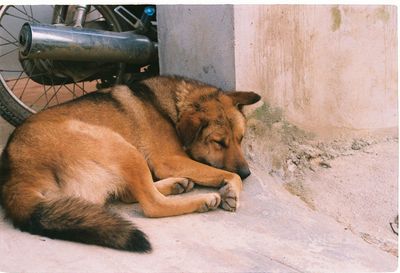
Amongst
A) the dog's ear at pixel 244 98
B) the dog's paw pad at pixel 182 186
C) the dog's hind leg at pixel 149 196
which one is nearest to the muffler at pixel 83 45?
the dog's ear at pixel 244 98

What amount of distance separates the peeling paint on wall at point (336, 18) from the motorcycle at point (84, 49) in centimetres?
179

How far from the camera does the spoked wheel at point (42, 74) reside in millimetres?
5141

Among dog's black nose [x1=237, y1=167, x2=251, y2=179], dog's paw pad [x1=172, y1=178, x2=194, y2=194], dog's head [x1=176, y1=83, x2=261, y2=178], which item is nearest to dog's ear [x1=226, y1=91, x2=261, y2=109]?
dog's head [x1=176, y1=83, x2=261, y2=178]

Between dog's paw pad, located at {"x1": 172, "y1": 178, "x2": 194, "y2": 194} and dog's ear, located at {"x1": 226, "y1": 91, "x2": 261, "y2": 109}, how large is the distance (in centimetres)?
75

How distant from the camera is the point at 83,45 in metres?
4.86

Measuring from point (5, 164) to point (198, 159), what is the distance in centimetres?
Result: 140

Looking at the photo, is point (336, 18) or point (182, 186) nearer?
point (182, 186)

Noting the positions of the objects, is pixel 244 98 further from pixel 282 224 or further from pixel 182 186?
pixel 282 224

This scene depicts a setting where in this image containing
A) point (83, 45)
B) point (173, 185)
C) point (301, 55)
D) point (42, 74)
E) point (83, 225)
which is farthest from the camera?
point (42, 74)

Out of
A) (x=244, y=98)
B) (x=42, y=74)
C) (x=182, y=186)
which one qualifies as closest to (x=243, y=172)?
(x=182, y=186)

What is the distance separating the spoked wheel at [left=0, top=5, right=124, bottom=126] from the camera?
16.9ft

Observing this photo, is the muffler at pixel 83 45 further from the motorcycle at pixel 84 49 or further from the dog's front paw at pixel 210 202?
the dog's front paw at pixel 210 202

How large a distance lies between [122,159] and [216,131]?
0.84 metres

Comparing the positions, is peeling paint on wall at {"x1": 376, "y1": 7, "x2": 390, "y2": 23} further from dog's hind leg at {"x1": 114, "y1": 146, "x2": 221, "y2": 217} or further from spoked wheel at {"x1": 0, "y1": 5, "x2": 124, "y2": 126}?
spoked wheel at {"x1": 0, "y1": 5, "x2": 124, "y2": 126}
